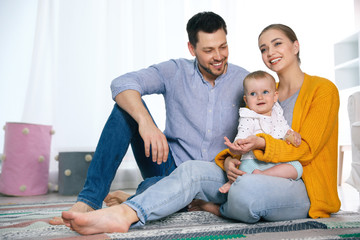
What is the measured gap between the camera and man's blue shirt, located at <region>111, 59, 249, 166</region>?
1.51 metres

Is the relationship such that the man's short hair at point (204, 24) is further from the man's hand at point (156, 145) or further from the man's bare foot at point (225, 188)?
the man's bare foot at point (225, 188)

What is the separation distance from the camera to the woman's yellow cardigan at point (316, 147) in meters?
1.12

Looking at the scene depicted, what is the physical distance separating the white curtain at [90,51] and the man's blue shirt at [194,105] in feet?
4.92

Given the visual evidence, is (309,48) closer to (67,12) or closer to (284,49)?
(67,12)

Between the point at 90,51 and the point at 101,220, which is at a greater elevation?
the point at 90,51

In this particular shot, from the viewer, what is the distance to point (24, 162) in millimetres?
2676

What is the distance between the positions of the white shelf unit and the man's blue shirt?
106 inches

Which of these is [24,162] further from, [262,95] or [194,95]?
[262,95]

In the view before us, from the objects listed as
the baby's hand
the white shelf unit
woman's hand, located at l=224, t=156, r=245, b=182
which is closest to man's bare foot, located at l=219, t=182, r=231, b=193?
woman's hand, located at l=224, t=156, r=245, b=182

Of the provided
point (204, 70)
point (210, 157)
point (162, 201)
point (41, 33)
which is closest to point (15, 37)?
point (41, 33)

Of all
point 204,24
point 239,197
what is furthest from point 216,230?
point 204,24

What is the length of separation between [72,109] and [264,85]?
Answer: 80.2 inches

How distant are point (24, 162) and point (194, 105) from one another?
1695mm

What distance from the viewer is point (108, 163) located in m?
1.26
